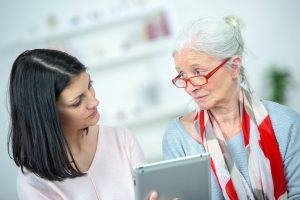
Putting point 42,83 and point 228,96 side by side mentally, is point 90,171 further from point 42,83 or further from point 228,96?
point 228,96

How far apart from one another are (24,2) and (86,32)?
542 mm

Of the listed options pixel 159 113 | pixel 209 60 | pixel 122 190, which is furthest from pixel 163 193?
pixel 159 113

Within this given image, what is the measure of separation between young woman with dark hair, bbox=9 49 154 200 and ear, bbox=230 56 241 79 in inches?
19.6

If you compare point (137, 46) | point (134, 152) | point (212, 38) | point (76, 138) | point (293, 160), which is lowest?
point (293, 160)

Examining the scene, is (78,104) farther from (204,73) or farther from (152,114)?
(152,114)

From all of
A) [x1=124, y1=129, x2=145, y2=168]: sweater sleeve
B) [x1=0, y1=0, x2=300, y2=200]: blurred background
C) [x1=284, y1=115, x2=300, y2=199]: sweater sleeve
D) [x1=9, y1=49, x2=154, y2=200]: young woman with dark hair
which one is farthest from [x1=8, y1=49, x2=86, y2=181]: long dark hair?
[x1=0, y1=0, x2=300, y2=200]: blurred background

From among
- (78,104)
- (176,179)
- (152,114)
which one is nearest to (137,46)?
(152,114)

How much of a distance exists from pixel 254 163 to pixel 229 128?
0.16m

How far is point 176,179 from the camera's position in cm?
121

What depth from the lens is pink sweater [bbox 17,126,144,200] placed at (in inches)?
57.3

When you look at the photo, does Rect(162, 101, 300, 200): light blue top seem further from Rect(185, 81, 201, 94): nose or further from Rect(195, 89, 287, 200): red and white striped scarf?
Rect(185, 81, 201, 94): nose

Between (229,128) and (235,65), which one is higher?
(235,65)

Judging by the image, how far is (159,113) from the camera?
3.51 metres

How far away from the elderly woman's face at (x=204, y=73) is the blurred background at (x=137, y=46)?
1.94 metres
